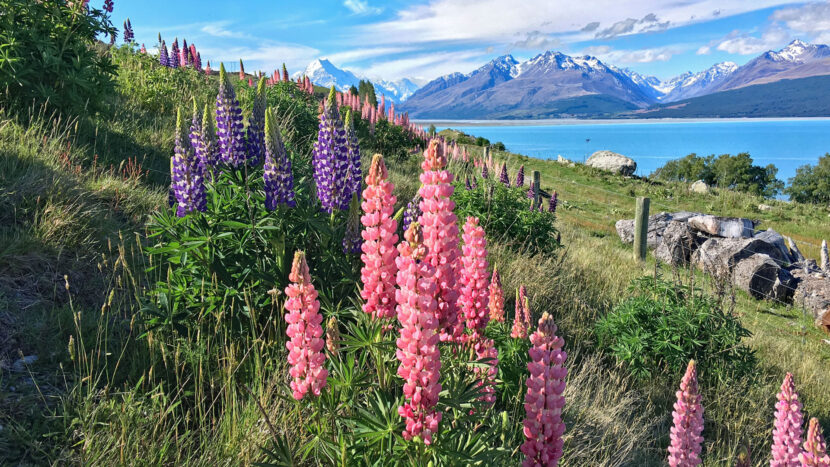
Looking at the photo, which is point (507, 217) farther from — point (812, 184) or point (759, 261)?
point (812, 184)

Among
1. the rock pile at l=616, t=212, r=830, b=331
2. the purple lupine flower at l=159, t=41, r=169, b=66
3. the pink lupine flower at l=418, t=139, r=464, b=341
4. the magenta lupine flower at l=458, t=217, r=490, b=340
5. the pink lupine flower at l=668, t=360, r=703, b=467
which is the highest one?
the purple lupine flower at l=159, t=41, r=169, b=66

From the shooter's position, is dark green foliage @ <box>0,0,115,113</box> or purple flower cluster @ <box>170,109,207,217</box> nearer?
purple flower cluster @ <box>170,109,207,217</box>

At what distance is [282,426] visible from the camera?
274 centimetres

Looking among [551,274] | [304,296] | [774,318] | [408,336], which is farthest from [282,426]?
[774,318]

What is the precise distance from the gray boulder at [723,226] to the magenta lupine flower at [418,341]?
14158mm

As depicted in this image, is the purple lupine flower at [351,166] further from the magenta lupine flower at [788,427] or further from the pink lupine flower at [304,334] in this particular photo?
the magenta lupine flower at [788,427]

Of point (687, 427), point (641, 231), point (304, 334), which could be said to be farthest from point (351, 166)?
point (641, 231)

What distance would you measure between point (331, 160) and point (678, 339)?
387 centimetres

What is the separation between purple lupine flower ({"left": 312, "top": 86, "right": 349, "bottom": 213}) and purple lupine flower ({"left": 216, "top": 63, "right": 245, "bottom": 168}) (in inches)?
25.3

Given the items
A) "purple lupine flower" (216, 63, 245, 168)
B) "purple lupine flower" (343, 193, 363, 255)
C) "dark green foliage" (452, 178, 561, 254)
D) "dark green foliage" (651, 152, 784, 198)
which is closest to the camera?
"purple lupine flower" (343, 193, 363, 255)

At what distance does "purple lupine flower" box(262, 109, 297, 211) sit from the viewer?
3.29 metres

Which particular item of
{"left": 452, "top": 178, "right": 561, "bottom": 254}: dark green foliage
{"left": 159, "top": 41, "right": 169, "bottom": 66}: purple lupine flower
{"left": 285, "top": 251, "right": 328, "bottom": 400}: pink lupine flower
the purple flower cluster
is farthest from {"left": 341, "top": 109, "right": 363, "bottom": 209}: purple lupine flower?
{"left": 159, "top": 41, "right": 169, "bottom": 66}: purple lupine flower

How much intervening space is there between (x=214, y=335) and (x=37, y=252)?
220cm

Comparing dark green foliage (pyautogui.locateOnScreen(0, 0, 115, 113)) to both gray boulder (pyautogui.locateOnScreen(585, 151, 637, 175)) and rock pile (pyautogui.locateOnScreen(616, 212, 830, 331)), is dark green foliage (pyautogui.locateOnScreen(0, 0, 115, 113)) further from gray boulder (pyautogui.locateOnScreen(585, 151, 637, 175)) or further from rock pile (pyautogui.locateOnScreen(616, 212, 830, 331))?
gray boulder (pyautogui.locateOnScreen(585, 151, 637, 175))
